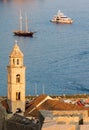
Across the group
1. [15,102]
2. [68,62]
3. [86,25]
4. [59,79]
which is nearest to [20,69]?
[15,102]

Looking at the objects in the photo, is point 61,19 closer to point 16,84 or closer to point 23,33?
point 23,33

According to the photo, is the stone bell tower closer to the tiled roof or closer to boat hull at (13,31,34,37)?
the tiled roof

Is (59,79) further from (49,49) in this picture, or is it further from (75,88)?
(49,49)

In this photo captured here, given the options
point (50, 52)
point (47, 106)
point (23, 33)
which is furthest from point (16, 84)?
point (23, 33)

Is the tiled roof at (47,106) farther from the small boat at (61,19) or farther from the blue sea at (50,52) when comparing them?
the small boat at (61,19)

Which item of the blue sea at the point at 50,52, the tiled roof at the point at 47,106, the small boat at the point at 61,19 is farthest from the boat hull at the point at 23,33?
the tiled roof at the point at 47,106

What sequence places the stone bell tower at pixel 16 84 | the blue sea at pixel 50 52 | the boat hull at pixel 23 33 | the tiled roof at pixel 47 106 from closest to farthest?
the tiled roof at pixel 47 106, the stone bell tower at pixel 16 84, the blue sea at pixel 50 52, the boat hull at pixel 23 33

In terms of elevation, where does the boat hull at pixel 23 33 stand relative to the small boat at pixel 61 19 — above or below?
below

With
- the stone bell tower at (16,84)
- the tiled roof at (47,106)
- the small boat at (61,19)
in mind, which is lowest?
the tiled roof at (47,106)

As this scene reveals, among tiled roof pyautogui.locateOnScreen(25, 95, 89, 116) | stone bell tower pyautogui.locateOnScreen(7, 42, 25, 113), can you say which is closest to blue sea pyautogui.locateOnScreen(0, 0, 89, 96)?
stone bell tower pyautogui.locateOnScreen(7, 42, 25, 113)
